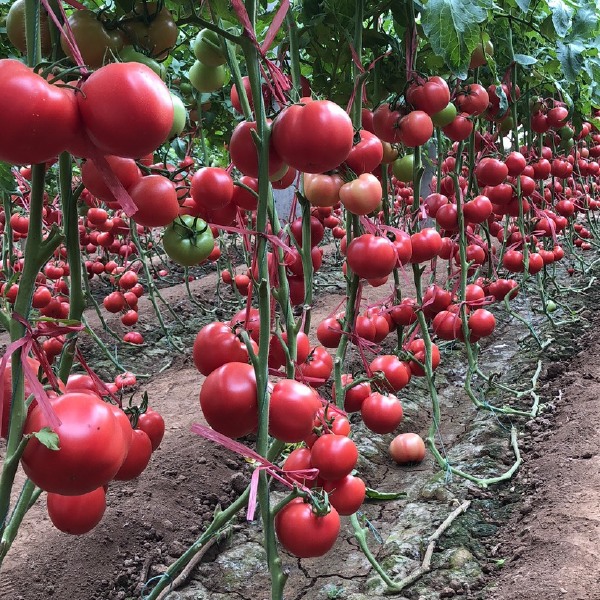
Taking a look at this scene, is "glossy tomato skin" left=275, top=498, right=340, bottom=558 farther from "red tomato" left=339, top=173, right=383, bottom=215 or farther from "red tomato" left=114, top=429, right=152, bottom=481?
"red tomato" left=339, top=173, right=383, bottom=215

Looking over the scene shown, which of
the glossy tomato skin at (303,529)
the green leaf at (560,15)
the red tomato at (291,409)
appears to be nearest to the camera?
the red tomato at (291,409)

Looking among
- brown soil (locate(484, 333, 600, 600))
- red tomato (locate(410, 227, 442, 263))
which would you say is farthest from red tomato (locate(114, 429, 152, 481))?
brown soil (locate(484, 333, 600, 600))

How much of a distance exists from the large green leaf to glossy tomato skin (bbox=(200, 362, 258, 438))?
2.86 feet

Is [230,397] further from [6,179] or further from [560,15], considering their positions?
[560,15]

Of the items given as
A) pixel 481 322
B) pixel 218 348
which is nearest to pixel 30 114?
pixel 218 348

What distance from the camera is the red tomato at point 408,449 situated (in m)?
2.43

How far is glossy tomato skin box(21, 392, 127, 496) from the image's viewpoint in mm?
573

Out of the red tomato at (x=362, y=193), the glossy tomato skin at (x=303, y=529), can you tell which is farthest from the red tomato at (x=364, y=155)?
the glossy tomato skin at (x=303, y=529)

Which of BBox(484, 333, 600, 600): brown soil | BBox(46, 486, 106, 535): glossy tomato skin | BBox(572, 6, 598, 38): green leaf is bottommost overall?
BBox(484, 333, 600, 600): brown soil

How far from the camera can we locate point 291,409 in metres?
0.86

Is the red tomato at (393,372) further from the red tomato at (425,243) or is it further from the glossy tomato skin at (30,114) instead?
the glossy tomato skin at (30,114)

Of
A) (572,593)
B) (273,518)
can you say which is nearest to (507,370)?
(572,593)

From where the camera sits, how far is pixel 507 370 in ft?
10.9

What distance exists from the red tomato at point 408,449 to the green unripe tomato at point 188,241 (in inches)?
62.4
